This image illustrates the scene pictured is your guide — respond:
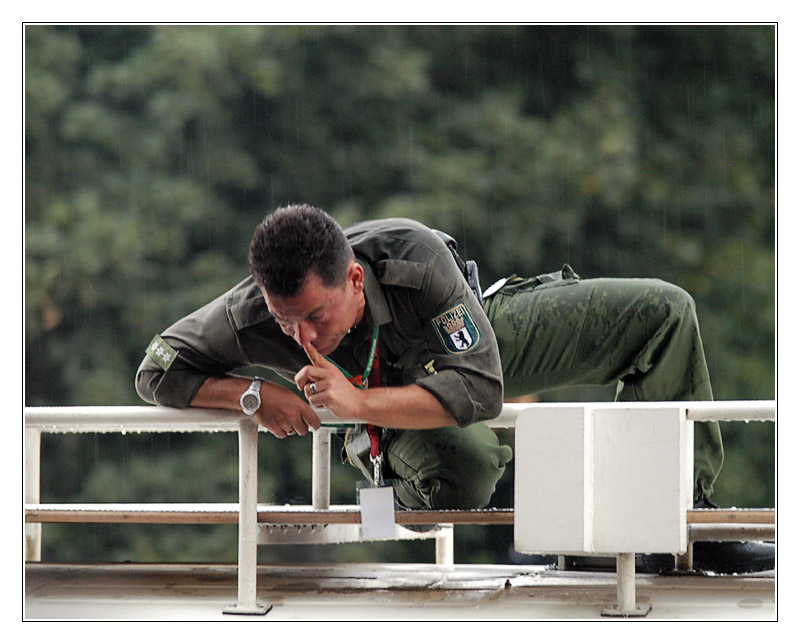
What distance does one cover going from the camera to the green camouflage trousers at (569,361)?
2910mm

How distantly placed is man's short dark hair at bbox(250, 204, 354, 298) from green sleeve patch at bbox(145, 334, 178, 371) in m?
0.29

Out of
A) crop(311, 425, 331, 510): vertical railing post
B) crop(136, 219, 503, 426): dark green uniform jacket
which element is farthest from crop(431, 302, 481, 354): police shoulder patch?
crop(311, 425, 331, 510): vertical railing post

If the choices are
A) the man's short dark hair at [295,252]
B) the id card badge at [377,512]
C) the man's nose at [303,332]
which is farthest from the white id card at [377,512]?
the man's short dark hair at [295,252]

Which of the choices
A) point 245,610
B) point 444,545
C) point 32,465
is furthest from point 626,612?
point 32,465

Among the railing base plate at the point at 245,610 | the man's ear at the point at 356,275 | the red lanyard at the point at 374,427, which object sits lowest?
the railing base plate at the point at 245,610

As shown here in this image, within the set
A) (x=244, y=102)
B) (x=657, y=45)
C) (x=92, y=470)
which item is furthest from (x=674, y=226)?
(x=92, y=470)

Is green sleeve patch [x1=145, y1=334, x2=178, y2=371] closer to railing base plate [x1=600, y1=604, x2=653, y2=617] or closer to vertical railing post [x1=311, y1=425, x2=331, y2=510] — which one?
vertical railing post [x1=311, y1=425, x2=331, y2=510]

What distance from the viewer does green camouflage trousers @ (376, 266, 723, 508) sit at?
291cm

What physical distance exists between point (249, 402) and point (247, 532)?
269 millimetres

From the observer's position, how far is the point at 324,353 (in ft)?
8.37

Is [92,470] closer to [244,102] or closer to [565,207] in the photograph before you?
[244,102]

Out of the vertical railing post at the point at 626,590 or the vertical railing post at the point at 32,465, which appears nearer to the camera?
the vertical railing post at the point at 626,590

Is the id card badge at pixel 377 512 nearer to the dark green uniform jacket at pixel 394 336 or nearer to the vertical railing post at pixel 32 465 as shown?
the dark green uniform jacket at pixel 394 336

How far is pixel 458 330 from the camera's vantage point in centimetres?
252
